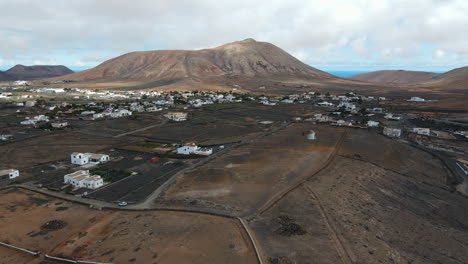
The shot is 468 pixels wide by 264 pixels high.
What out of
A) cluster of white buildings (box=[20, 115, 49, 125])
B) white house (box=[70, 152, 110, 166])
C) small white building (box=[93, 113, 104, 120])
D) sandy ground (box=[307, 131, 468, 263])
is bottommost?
sandy ground (box=[307, 131, 468, 263])

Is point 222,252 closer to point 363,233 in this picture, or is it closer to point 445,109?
point 363,233

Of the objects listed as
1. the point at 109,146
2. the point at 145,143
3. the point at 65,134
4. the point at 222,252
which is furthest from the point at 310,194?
the point at 65,134

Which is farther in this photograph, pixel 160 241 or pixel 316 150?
pixel 316 150

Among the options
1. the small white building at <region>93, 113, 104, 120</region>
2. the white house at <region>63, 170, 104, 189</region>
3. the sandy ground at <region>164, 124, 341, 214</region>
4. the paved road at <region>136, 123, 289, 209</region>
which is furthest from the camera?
the small white building at <region>93, 113, 104, 120</region>

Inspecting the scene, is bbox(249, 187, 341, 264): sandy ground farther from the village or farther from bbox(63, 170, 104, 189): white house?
bbox(63, 170, 104, 189): white house

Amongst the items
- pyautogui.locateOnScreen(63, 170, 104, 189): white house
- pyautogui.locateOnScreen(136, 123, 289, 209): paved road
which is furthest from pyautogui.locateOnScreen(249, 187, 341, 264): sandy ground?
pyautogui.locateOnScreen(63, 170, 104, 189): white house

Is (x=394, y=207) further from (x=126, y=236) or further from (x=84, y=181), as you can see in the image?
(x=84, y=181)
